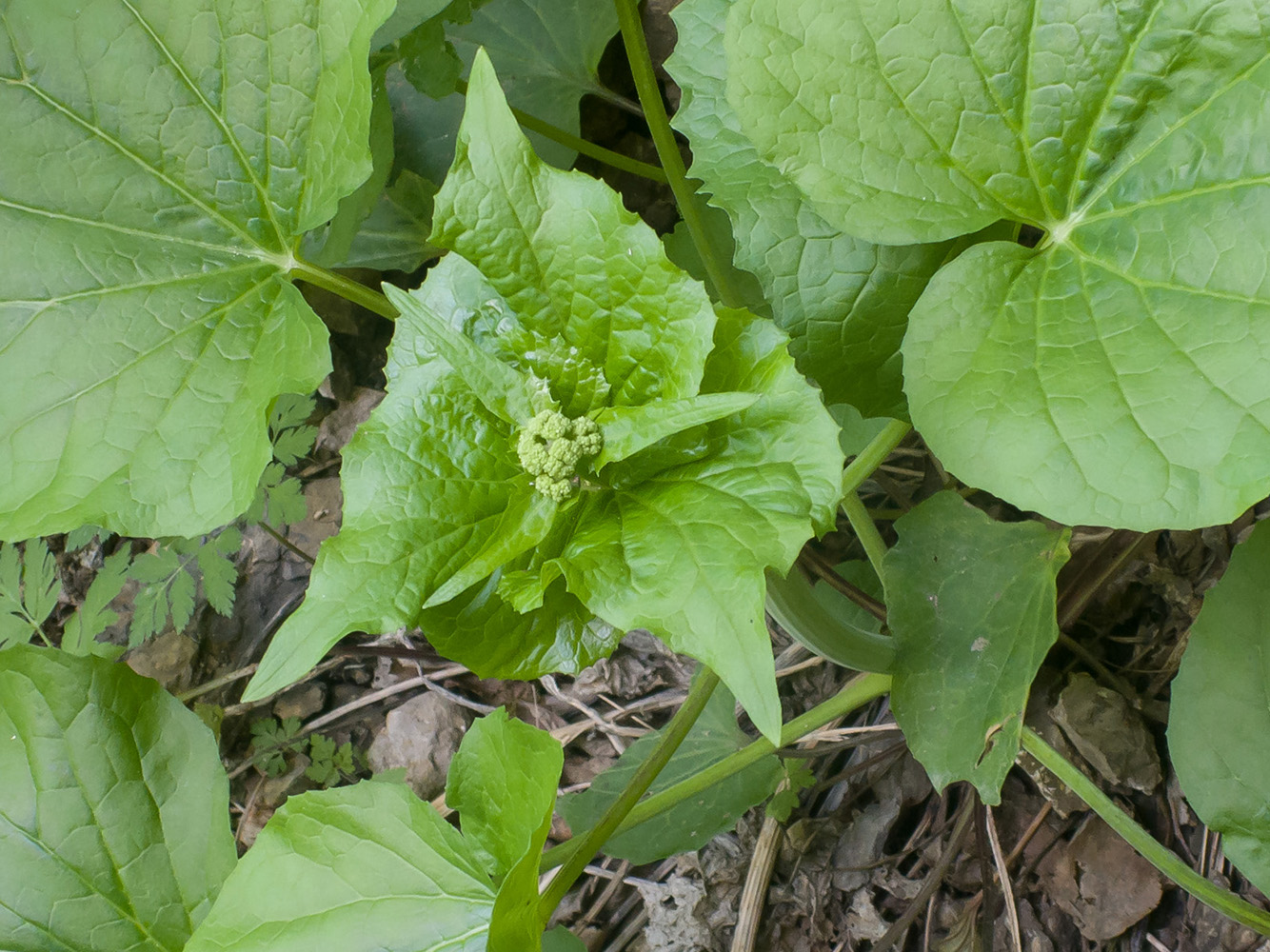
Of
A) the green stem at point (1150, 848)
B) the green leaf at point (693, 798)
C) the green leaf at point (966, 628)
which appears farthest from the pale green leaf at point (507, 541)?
the green stem at point (1150, 848)

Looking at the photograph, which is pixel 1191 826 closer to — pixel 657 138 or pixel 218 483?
pixel 657 138

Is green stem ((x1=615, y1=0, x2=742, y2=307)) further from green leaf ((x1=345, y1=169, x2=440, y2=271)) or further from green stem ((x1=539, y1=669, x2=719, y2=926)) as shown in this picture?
green stem ((x1=539, y1=669, x2=719, y2=926))

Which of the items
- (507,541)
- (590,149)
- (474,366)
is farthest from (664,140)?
(507,541)

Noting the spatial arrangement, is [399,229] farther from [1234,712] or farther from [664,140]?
[1234,712]

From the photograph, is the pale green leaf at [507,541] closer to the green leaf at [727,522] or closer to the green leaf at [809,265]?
the green leaf at [727,522]

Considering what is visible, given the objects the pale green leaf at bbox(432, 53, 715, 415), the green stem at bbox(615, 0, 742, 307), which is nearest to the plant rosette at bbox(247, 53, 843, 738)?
the pale green leaf at bbox(432, 53, 715, 415)
